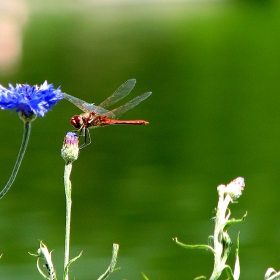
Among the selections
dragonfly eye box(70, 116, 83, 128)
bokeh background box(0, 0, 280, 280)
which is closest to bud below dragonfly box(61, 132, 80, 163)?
dragonfly eye box(70, 116, 83, 128)

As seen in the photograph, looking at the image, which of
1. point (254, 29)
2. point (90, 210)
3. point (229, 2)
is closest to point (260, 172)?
point (90, 210)

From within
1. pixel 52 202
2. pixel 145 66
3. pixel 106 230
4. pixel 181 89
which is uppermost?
pixel 145 66

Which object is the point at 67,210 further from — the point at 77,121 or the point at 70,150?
the point at 77,121

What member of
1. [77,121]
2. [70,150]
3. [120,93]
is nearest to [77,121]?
[77,121]

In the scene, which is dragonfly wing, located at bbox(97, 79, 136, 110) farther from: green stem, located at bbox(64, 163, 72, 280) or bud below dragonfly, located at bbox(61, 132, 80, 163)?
green stem, located at bbox(64, 163, 72, 280)

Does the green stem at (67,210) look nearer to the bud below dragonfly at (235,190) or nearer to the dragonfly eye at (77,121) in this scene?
the bud below dragonfly at (235,190)

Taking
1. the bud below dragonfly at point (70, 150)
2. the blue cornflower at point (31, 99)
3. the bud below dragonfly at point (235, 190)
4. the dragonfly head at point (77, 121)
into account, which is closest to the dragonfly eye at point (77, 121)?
the dragonfly head at point (77, 121)

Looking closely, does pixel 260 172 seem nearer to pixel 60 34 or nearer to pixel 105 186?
pixel 105 186
